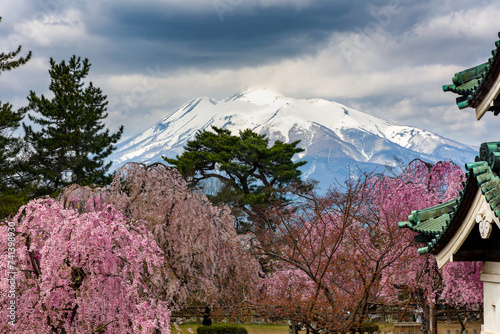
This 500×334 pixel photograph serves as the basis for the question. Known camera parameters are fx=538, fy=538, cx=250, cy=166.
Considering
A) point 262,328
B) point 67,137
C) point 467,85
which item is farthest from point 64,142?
point 467,85

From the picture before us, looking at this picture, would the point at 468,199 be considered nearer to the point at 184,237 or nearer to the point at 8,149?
the point at 184,237

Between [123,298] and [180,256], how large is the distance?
739 cm

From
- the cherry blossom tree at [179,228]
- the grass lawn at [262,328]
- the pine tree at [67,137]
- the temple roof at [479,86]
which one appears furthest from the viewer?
the pine tree at [67,137]

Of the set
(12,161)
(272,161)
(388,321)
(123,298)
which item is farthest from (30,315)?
→ (272,161)

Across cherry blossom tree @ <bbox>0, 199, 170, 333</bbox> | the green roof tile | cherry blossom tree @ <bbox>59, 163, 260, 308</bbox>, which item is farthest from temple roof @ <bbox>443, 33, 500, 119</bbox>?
cherry blossom tree @ <bbox>59, 163, 260, 308</bbox>

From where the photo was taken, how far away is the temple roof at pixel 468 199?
16.8 ft

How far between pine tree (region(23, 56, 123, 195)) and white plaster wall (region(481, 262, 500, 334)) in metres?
28.8

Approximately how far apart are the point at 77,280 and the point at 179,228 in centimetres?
732

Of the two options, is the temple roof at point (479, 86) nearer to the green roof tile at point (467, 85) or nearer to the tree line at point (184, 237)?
the green roof tile at point (467, 85)

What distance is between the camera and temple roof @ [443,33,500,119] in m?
5.21

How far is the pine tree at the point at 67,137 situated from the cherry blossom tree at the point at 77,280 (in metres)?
23.7

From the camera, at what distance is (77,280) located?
882cm

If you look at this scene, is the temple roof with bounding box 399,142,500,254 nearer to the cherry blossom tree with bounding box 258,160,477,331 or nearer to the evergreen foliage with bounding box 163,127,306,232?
the cherry blossom tree with bounding box 258,160,477,331

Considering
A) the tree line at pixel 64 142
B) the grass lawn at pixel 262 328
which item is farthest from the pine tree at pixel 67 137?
the grass lawn at pixel 262 328
